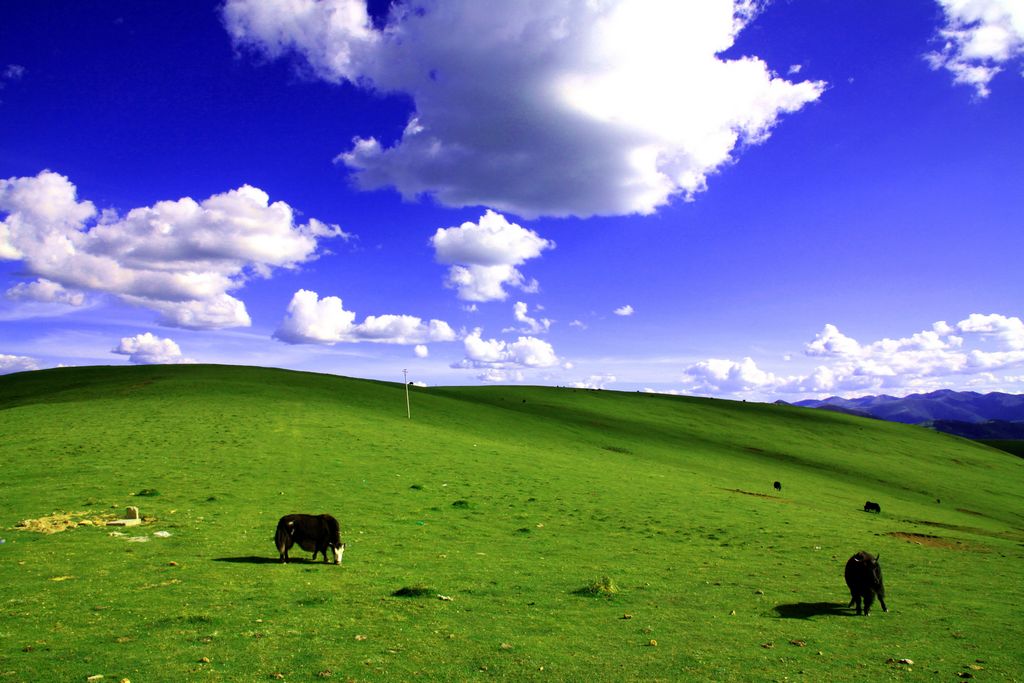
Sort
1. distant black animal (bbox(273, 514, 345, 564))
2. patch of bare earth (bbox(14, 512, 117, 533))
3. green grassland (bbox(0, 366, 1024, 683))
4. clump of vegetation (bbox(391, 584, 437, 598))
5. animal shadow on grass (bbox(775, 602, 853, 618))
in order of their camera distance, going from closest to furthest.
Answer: green grassland (bbox(0, 366, 1024, 683))
clump of vegetation (bbox(391, 584, 437, 598))
animal shadow on grass (bbox(775, 602, 853, 618))
distant black animal (bbox(273, 514, 345, 564))
patch of bare earth (bbox(14, 512, 117, 533))

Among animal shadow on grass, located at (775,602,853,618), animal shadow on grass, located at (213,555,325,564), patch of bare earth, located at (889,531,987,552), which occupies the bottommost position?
Result: patch of bare earth, located at (889,531,987,552)

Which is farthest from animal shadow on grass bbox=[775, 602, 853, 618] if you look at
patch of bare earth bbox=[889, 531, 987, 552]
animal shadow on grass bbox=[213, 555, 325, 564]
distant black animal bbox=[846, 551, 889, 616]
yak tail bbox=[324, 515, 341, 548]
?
patch of bare earth bbox=[889, 531, 987, 552]

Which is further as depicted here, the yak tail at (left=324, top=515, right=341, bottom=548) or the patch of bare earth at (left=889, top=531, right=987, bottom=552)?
the patch of bare earth at (left=889, top=531, right=987, bottom=552)

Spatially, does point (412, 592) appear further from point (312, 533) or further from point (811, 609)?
point (811, 609)

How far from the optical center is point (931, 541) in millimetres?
30156

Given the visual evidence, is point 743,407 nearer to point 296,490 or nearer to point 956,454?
point 956,454

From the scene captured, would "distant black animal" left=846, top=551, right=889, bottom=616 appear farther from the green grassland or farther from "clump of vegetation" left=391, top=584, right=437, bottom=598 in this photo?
"clump of vegetation" left=391, top=584, right=437, bottom=598

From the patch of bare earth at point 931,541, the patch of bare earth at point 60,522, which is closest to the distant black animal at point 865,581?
the patch of bare earth at point 931,541

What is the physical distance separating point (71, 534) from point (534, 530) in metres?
17.3

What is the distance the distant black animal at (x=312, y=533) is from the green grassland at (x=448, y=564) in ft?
2.05

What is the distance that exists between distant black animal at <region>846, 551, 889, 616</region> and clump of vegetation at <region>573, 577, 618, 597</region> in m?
6.52

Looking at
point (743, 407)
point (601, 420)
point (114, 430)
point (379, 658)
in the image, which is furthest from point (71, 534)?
point (743, 407)

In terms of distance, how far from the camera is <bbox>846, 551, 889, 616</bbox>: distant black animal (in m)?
15.3

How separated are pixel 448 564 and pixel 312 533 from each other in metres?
4.50
